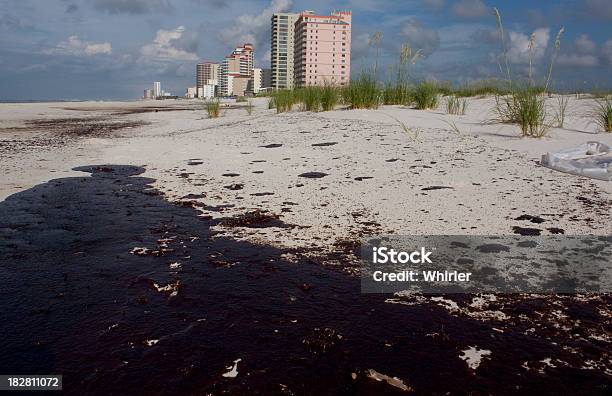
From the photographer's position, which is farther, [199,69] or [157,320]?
[199,69]

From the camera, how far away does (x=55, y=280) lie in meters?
2.20

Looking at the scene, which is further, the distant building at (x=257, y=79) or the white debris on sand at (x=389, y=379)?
the distant building at (x=257, y=79)

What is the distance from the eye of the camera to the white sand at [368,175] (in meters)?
3.07

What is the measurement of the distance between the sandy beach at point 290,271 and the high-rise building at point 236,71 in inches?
4141

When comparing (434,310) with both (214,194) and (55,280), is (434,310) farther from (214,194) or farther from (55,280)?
(214,194)

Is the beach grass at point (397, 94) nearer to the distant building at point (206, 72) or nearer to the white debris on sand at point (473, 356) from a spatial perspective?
the white debris on sand at point (473, 356)

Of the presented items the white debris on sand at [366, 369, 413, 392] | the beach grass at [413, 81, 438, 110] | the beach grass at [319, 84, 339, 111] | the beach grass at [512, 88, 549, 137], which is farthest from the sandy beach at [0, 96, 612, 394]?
the beach grass at [319, 84, 339, 111]

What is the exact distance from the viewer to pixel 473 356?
1.59 metres

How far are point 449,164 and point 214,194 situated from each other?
2324 millimetres

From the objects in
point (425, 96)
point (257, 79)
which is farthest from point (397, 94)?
point (257, 79)

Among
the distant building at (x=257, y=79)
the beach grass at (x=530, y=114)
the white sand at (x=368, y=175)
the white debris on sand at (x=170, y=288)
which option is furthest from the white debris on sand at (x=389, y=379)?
the distant building at (x=257, y=79)

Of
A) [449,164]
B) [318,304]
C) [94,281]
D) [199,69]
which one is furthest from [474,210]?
[199,69]

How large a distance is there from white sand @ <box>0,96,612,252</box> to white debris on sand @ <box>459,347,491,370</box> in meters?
1.32

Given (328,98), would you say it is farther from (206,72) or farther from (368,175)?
(206,72)
